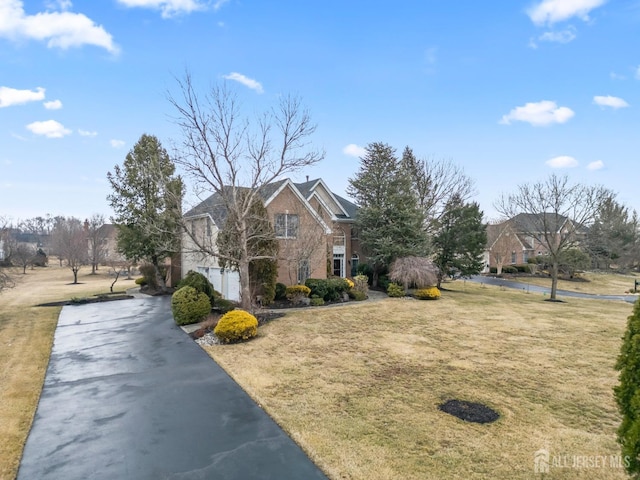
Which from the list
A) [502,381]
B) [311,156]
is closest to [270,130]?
[311,156]

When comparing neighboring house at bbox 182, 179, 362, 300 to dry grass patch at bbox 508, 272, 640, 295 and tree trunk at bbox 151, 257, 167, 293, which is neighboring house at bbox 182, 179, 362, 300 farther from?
dry grass patch at bbox 508, 272, 640, 295

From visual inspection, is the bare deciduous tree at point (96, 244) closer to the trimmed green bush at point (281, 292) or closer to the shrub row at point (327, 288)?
the trimmed green bush at point (281, 292)

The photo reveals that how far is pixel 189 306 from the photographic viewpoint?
1744 centimetres

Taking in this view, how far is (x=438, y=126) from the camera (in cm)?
2469

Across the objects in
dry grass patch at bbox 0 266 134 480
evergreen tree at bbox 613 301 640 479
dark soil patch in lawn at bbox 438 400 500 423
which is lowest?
dry grass patch at bbox 0 266 134 480

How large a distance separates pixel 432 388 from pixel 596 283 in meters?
43.3

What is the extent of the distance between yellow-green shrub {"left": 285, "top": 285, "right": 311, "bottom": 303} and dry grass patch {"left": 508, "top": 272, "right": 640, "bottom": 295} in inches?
1193

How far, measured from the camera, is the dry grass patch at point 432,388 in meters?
6.39

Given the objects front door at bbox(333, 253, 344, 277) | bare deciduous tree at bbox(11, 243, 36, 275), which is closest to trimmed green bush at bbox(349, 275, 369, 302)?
front door at bbox(333, 253, 344, 277)

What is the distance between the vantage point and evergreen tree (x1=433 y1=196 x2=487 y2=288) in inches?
1225

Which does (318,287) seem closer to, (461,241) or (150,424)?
(461,241)

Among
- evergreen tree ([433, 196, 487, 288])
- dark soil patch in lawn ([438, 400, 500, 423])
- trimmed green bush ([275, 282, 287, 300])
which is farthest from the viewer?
evergreen tree ([433, 196, 487, 288])

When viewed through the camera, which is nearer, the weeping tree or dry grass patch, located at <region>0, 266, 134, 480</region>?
dry grass patch, located at <region>0, 266, 134, 480</region>

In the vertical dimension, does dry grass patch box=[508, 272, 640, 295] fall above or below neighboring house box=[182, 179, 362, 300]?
below
